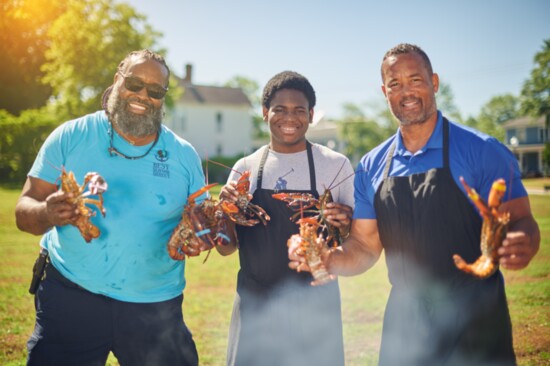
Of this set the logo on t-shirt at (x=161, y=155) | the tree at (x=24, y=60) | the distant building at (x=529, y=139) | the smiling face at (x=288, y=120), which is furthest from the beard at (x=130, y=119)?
the distant building at (x=529, y=139)

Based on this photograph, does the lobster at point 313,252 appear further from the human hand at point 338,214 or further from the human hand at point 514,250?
the human hand at point 514,250

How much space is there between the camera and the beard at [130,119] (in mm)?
3434

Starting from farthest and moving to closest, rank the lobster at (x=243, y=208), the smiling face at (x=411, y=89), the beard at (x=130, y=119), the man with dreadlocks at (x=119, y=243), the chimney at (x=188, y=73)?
the chimney at (x=188, y=73)
the lobster at (x=243, y=208)
the beard at (x=130, y=119)
the man with dreadlocks at (x=119, y=243)
the smiling face at (x=411, y=89)

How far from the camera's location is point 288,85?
4.03 metres

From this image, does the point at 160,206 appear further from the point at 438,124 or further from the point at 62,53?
the point at 62,53

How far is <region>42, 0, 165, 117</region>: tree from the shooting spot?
32.1 meters

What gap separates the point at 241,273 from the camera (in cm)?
385

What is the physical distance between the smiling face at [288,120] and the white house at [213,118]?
44.8 metres

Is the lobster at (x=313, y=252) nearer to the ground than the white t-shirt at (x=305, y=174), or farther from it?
nearer to the ground

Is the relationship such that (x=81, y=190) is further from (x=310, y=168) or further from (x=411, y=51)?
(x=411, y=51)

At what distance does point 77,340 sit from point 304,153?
2386 millimetres

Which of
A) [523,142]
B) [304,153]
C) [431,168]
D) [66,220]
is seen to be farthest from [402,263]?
[523,142]

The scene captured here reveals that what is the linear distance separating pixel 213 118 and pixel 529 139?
42.2 metres

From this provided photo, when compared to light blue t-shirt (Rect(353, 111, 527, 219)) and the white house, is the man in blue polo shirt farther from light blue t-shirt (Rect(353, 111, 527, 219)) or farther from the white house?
the white house
